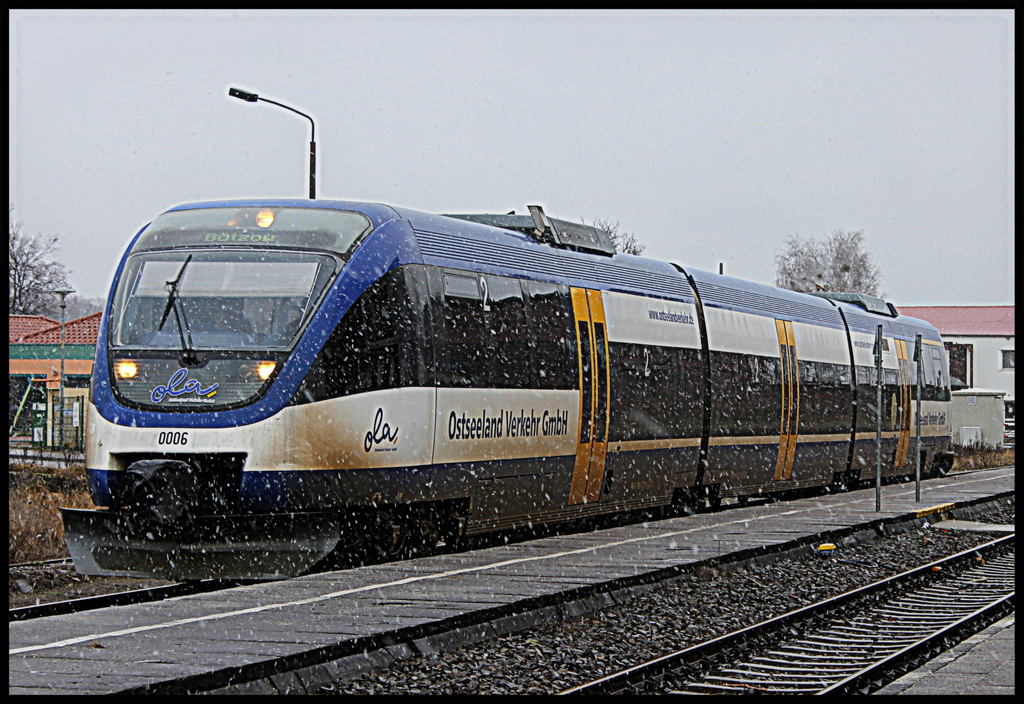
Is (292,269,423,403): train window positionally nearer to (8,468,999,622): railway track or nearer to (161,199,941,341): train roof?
(161,199,941,341): train roof

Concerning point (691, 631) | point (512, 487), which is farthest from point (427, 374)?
point (691, 631)

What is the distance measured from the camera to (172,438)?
455 inches

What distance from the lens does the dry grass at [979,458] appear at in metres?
42.7

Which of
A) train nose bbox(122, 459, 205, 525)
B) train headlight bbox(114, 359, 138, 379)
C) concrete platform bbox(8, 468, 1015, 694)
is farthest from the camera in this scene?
train headlight bbox(114, 359, 138, 379)

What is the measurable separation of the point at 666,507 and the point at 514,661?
11055 millimetres

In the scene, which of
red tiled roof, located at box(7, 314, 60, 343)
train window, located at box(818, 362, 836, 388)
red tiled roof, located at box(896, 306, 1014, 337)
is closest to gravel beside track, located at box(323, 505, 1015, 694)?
train window, located at box(818, 362, 836, 388)

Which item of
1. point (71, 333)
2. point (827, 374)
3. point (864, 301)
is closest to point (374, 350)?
point (827, 374)

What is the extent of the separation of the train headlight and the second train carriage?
2cm

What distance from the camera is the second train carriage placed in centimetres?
1150

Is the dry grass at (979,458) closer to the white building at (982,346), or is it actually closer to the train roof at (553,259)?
the train roof at (553,259)

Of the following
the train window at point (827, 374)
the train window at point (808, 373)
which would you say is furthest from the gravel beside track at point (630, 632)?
the train window at point (827, 374)

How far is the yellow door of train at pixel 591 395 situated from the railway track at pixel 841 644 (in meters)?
3.42

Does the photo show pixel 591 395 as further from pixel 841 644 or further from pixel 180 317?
pixel 180 317

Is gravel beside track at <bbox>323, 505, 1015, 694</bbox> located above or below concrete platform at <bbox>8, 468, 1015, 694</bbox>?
below
